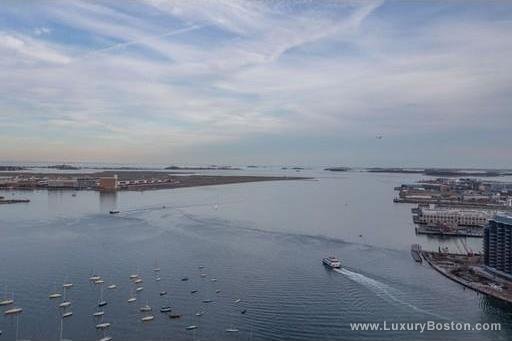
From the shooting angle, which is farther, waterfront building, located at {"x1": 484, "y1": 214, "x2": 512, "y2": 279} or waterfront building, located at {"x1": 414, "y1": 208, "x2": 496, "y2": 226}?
waterfront building, located at {"x1": 414, "y1": 208, "x2": 496, "y2": 226}

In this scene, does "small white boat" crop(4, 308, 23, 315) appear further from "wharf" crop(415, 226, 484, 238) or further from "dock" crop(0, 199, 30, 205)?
"dock" crop(0, 199, 30, 205)

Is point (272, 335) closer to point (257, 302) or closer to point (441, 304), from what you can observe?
point (257, 302)

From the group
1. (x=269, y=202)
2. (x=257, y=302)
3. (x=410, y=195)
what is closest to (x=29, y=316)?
(x=257, y=302)

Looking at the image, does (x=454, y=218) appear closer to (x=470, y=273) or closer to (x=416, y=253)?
(x=416, y=253)

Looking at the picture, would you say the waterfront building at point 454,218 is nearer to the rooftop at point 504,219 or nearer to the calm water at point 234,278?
the calm water at point 234,278

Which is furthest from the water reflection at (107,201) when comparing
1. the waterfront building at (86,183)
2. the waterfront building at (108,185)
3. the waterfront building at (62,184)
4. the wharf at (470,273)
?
the wharf at (470,273)

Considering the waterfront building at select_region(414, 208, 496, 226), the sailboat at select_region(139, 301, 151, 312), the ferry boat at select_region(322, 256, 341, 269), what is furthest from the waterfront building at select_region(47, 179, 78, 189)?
the sailboat at select_region(139, 301, 151, 312)

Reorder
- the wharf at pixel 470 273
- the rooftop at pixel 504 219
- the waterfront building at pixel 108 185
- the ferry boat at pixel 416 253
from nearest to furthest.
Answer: the wharf at pixel 470 273, the rooftop at pixel 504 219, the ferry boat at pixel 416 253, the waterfront building at pixel 108 185

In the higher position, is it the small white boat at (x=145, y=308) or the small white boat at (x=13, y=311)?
the small white boat at (x=13, y=311)
